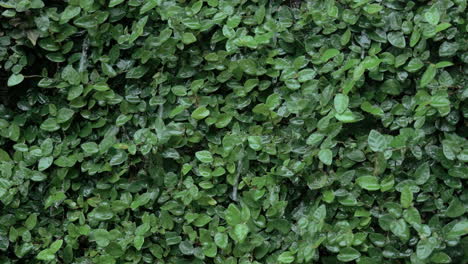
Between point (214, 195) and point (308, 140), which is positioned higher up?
point (308, 140)

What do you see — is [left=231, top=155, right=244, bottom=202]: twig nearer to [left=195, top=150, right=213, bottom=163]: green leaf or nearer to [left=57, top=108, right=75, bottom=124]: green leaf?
[left=195, top=150, right=213, bottom=163]: green leaf

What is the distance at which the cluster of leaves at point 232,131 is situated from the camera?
5.72 feet

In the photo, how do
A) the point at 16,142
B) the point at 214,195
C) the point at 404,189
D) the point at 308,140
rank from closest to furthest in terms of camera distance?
the point at 404,189 < the point at 308,140 < the point at 214,195 < the point at 16,142

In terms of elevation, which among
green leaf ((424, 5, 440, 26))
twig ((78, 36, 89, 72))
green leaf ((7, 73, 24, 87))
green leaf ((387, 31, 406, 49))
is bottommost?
green leaf ((7, 73, 24, 87))

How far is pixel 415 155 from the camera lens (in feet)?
5.65

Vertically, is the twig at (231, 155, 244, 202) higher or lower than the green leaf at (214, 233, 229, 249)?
higher

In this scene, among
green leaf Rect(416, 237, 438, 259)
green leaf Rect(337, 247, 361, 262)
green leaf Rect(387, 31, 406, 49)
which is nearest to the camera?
green leaf Rect(416, 237, 438, 259)

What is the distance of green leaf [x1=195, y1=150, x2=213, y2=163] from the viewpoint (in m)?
1.88

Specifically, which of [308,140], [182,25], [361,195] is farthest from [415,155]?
[182,25]

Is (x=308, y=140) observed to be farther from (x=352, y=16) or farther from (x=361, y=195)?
(x=352, y=16)

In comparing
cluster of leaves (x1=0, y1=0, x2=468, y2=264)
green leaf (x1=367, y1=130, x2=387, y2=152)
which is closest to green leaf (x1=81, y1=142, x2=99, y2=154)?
cluster of leaves (x1=0, y1=0, x2=468, y2=264)

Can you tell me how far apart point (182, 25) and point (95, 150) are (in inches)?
23.9

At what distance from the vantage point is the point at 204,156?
1892mm

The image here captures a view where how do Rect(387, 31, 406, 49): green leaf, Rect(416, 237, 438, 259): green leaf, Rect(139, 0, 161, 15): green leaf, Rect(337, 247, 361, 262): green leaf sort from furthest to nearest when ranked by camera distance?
1. Rect(139, 0, 161, 15): green leaf
2. Rect(387, 31, 406, 49): green leaf
3. Rect(337, 247, 361, 262): green leaf
4. Rect(416, 237, 438, 259): green leaf
